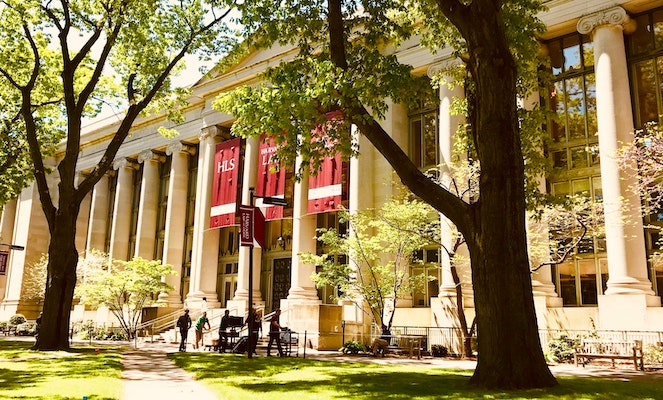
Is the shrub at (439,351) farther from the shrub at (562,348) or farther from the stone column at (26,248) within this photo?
the stone column at (26,248)

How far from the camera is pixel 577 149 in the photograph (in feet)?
81.3

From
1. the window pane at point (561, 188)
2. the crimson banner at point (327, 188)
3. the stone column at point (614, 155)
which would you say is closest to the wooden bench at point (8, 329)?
the crimson banner at point (327, 188)

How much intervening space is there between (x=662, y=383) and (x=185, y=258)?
114 feet

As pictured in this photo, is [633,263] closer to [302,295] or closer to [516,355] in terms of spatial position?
[516,355]

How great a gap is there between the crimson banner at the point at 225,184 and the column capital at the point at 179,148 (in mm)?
5566

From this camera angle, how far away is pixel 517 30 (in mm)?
13555

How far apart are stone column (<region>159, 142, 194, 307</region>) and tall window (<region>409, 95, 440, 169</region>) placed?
1834cm

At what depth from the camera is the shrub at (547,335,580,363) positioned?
63.7 feet

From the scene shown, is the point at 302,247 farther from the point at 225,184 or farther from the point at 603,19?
the point at 603,19

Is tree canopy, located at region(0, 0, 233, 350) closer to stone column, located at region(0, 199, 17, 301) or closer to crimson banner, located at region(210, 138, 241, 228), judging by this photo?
crimson banner, located at region(210, 138, 241, 228)

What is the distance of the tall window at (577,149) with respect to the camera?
23547mm

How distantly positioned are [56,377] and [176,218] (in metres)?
28.5

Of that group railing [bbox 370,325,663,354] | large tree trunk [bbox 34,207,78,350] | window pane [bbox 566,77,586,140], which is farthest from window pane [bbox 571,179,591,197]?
large tree trunk [bbox 34,207,78,350]

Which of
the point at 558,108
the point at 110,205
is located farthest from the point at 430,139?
the point at 110,205
